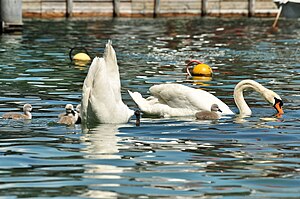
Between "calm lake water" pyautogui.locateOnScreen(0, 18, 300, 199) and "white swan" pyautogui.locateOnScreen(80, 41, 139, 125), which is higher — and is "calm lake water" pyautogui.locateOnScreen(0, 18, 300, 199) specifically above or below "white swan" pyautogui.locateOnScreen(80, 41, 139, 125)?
below

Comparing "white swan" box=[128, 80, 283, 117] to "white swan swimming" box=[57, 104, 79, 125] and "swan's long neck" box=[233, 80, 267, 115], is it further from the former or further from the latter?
"white swan swimming" box=[57, 104, 79, 125]

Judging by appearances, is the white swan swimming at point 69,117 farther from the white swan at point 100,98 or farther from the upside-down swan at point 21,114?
the upside-down swan at point 21,114

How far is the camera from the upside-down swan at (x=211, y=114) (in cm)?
1630

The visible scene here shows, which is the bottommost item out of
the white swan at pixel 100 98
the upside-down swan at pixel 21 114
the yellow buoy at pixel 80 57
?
the yellow buoy at pixel 80 57

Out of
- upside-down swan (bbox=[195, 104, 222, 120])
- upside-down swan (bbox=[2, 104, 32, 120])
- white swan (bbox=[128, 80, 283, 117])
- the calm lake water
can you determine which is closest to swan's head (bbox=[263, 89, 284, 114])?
white swan (bbox=[128, 80, 283, 117])

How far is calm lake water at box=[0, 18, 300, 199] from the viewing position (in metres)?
10.5

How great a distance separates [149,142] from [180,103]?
10.9 feet

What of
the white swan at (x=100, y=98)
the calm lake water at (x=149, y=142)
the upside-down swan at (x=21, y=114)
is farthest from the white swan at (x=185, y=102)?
the upside-down swan at (x=21, y=114)

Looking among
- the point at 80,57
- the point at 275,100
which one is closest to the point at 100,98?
the point at 275,100

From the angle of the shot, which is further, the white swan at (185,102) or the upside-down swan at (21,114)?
the white swan at (185,102)

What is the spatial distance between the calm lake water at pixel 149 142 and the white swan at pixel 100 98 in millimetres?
178

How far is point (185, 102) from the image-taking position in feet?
55.6

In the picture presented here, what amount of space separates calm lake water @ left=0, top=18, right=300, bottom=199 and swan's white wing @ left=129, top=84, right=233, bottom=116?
436mm

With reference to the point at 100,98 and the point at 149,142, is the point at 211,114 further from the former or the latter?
the point at 149,142
